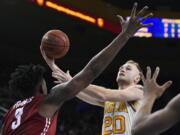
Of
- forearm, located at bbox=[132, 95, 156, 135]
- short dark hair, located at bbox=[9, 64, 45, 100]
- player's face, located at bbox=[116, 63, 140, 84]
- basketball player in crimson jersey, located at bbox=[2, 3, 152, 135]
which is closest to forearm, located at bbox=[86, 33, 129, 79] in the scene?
basketball player in crimson jersey, located at bbox=[2, 3, 152, 135]

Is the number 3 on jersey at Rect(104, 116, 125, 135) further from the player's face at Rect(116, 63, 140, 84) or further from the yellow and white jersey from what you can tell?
the player's face at Rect(116, 63, 140, 84)

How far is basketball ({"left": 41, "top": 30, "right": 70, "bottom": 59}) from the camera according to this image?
12.5ft

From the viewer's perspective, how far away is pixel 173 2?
13453 millimetres

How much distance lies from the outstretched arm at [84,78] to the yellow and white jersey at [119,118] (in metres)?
1.66

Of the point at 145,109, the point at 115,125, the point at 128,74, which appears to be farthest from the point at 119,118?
the point at 145,109

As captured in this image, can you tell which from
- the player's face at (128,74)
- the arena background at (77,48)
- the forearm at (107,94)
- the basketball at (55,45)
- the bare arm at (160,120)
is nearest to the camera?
the bare arm at (160,120)

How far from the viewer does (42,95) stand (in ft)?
8.95

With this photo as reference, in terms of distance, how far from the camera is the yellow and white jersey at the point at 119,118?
13.8 ft

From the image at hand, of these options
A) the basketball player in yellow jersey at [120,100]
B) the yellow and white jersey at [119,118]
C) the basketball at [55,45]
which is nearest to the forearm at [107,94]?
the basketball player in yellow jersey at [120,100]

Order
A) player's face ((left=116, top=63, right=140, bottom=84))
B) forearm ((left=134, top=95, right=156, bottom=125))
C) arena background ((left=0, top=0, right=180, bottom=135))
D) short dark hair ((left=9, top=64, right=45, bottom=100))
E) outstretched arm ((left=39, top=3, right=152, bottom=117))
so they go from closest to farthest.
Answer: forearm ((left=134, top=95, right=156, bottom=125))
outstretched arm ((left=39, top=3, right=152, bottom=117))
short dark hair ((left=9, top=64, right=45, bottom=100))
player's face ((left=116, top=63, right=140, bottom=84))
arena background ((left=0, top=0, right=180, bottom=135))

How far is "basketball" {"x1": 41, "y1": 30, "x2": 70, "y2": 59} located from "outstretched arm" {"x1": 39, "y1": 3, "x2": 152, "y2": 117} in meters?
1.15

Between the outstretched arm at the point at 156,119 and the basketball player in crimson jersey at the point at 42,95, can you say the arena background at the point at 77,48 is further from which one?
the outstretched arm at the point at 156,119

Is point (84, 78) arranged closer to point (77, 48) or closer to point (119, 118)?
point (119, 118)

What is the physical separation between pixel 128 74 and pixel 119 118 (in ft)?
2.06
